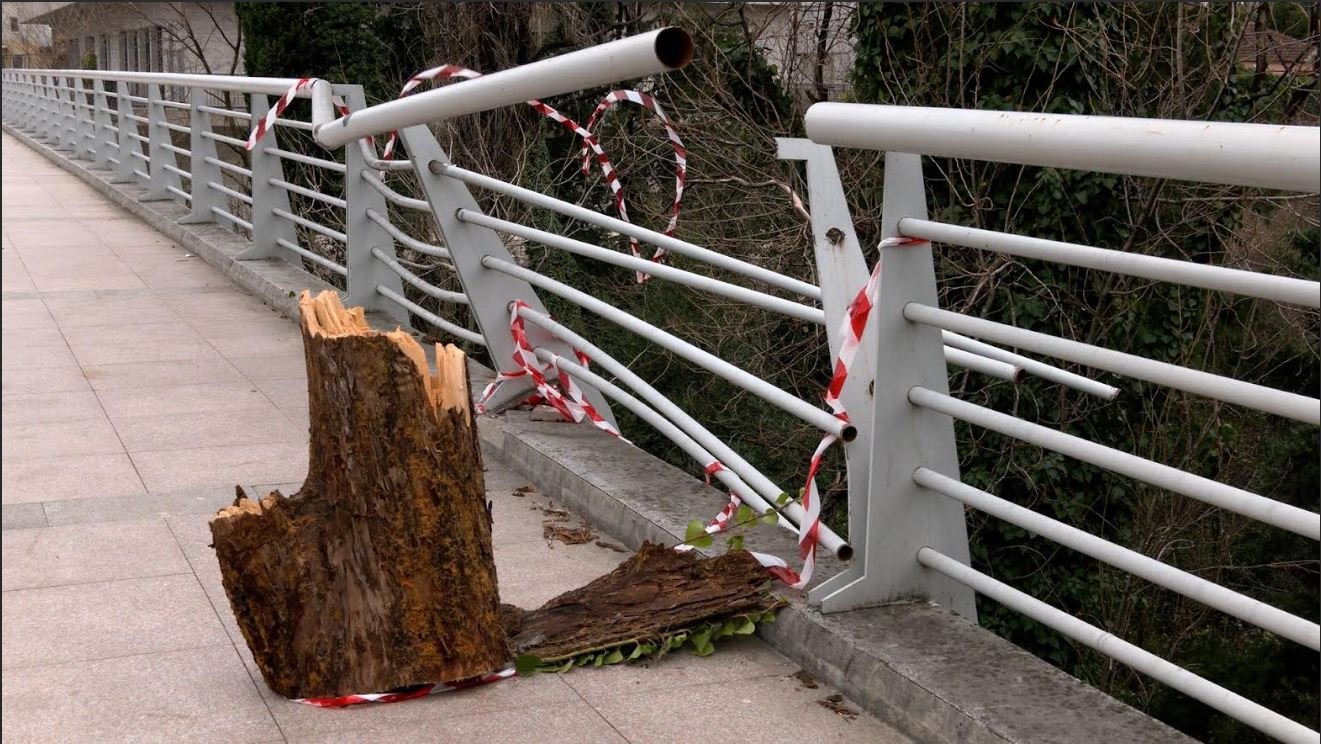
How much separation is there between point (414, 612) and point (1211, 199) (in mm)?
7878

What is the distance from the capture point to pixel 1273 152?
82.1 inches

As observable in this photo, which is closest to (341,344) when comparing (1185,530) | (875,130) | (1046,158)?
(875,130)

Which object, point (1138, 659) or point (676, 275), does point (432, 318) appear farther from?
point (1138, 659)

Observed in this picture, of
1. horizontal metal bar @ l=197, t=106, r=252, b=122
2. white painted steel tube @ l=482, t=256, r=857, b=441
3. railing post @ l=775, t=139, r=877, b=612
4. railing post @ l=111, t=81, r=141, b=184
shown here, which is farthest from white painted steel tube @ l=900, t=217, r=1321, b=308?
railing post @ l=111, t=81, r=141, b=184

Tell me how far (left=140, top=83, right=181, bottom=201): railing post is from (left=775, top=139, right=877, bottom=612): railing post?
436 inches

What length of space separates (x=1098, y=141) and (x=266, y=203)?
8.55 meters

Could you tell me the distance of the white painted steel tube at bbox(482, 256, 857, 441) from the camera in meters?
3.66

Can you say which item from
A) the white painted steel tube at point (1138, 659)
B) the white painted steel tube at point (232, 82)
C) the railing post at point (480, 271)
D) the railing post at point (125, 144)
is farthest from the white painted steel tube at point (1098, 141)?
the railing post at point (125, 144)

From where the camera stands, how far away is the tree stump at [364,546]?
3.51 metres

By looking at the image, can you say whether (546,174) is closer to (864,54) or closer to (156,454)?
(864,54)

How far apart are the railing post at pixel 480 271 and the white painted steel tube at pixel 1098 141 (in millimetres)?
2941

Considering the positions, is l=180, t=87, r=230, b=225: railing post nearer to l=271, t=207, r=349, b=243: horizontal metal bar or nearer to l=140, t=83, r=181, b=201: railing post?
l=140, t=83, r=181, b=201: railing post

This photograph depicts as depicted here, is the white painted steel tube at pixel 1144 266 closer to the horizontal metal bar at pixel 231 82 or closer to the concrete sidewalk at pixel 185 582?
the concrete sidewalk at pixel 185 582

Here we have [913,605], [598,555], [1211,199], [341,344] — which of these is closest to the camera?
[341,344]
